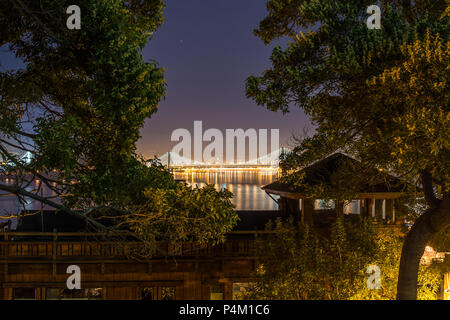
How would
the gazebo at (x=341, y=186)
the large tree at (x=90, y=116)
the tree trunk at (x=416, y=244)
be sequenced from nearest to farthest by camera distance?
the large tree at (x=90, y=116), the tree trunk at (x=416, y=244), the gazebo at (x=341, y=186)

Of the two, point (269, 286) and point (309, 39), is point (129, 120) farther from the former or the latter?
point (269, 286)

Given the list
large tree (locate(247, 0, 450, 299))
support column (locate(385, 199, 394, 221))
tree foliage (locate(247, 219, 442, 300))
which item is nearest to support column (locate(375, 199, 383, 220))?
support column (locate(385, 199, 394, 221))

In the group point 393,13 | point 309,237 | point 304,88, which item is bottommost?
point 309,237

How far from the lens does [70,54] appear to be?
14.7 feet

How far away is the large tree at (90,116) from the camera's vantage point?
3939mm

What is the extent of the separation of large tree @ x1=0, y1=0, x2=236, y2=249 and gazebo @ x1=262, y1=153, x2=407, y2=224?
8.92ft

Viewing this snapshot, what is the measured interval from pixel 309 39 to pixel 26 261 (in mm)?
10643

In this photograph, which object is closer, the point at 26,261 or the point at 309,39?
the point at 309,39

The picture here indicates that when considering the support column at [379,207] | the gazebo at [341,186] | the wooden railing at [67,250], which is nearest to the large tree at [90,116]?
the gazebo at [341,186]

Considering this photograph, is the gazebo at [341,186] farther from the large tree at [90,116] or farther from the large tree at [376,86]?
the large tree at [90,116]

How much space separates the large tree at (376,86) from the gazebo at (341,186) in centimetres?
58

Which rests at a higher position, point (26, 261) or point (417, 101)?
point (417, 101)

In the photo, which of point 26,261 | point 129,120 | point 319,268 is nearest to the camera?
point 129,120

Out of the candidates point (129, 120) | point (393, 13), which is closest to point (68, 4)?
point (129, 120)
